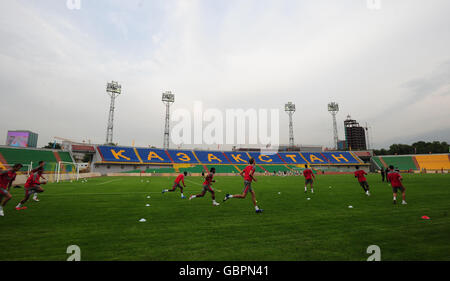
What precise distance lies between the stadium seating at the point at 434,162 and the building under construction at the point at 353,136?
88026mm

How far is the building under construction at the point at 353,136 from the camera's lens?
503 feet

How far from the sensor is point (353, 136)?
6299 inches

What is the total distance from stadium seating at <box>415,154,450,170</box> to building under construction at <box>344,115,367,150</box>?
3466 inches

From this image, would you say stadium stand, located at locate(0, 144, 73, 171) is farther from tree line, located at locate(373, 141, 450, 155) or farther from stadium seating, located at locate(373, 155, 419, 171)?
tree line, located at locate(373, 141, 450, 155)

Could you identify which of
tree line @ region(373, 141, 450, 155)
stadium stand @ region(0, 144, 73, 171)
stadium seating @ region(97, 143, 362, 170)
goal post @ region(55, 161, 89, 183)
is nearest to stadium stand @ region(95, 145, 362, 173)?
stadium seating @ region(97, 143, 362, 170)

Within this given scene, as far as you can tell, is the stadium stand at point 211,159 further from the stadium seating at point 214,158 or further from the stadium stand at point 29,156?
the stadium stand at point 29,156

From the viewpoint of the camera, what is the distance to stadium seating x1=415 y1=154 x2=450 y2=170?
61062mm

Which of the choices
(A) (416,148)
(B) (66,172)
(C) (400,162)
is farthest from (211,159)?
(A) (416,148)

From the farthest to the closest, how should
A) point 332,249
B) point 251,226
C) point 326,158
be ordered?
point 326,158, point 251,226, point 332,249

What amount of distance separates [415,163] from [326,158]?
990 inches
